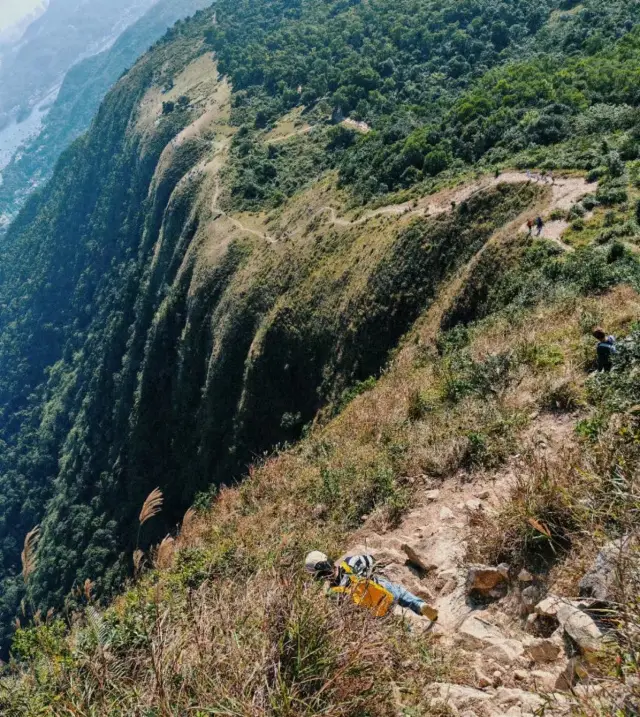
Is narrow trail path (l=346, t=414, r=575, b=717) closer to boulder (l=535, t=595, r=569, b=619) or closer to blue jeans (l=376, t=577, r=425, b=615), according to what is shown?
blue jeans (l=376, t=577, r=425, b=615)

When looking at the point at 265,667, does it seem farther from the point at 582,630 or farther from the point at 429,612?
the point at 582,630

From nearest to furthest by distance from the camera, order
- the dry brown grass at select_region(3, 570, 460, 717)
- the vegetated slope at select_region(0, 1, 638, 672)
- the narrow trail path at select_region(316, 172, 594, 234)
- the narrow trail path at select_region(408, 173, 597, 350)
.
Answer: the dry brown grass at select_region(3, 570, 460, 717) < the narrow trail path at select_region(408, 173, 597, 350) < the narrow trail path at select_region(316, 172, 594, 234) < the vegetated slope at select_region(0, 1, 638, 672)

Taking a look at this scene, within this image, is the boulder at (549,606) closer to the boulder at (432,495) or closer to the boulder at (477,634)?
the boulder at (477,634)

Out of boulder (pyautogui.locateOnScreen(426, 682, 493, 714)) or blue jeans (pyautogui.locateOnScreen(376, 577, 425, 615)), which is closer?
boulder (pyautogui.locateOnScreen(426, 682, 493, 714))

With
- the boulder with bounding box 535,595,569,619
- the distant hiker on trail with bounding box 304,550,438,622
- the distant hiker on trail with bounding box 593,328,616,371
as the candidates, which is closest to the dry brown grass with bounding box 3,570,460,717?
the distant hiker on trail with bounding box 304,550,438,622

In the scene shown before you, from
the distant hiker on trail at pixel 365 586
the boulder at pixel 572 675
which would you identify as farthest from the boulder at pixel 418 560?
the boulder at pixel 572 675

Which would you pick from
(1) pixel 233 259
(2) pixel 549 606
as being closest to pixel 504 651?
(2) pixel 549 606
